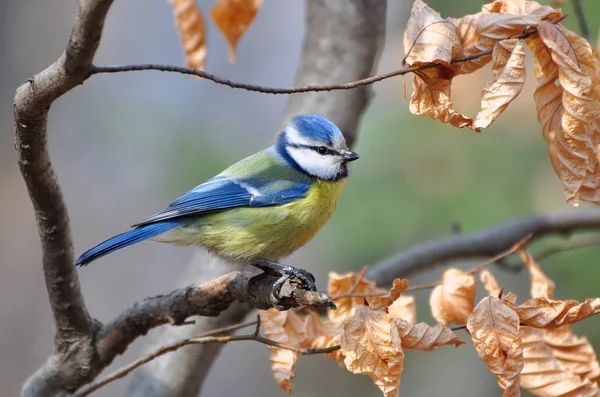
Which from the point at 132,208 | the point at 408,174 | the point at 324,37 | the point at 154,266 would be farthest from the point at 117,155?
the point at 324,37

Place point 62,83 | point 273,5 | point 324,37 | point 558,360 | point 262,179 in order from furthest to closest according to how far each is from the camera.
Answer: point 273,5 → point 324,37 → point 262,179 → point 558,360 → point 62,83

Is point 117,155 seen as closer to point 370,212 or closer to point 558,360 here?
point 370,212

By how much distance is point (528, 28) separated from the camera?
1.65 metres

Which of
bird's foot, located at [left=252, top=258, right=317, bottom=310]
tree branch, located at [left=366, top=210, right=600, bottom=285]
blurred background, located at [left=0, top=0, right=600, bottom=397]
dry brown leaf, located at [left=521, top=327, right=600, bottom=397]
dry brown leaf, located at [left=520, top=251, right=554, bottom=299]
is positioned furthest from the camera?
blurred background, located at [left=0, top=0, right=600, bottom=397]

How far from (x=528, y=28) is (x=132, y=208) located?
17.2 ft

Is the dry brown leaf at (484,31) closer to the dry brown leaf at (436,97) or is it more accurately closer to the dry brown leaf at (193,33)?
the dry brown leaf at (436,97)

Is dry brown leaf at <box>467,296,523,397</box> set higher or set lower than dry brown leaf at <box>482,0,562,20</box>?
lower

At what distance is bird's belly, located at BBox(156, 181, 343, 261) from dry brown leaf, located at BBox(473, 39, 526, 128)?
0.97 metres

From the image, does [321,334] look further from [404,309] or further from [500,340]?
[500,340]

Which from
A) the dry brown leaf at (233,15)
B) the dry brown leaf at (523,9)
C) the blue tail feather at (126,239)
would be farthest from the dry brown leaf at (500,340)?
the dry brown leaf at (233,15)

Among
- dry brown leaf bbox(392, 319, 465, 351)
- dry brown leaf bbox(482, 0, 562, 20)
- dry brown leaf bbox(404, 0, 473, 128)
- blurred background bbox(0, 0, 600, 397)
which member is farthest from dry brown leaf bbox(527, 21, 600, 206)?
blurred background bbox(0, 0, 600, 397)

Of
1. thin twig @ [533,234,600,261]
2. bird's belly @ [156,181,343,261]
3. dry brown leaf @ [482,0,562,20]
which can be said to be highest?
dry brown leaf @ [482,0,562,20]

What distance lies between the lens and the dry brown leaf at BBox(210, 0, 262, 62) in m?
2.48

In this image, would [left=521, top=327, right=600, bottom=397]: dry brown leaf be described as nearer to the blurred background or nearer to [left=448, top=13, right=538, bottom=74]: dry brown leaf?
[left=448, top=13, right=538, bottom=74]: dry brown leaf
